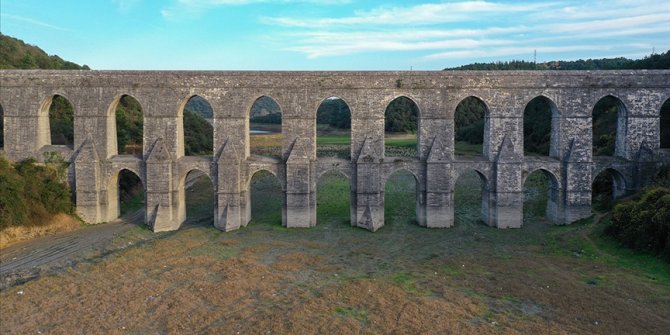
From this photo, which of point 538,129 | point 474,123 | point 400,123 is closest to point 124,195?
point 538,129

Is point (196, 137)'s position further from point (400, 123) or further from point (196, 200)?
point (400, 123)

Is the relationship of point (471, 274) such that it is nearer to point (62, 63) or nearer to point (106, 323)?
point (106, 323)

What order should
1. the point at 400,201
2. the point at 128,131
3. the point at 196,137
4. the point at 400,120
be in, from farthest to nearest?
the point at 400,120 < the point at 196,137 < the point at 128,131 < the point at 400,201

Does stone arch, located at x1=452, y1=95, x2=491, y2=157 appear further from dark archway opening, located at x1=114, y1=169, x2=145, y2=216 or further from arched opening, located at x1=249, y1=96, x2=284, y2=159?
dark archway opening, located at x1=114, y1=169, x2=145, y2=216

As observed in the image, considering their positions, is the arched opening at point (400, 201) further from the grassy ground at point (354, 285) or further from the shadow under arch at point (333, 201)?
the shadow under arch at point (333, 201)

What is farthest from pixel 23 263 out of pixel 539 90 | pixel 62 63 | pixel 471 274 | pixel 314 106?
pixel 62 63

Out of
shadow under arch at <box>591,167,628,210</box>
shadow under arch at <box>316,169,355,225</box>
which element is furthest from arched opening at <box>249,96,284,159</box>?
shadow under arch at <box>591,167,628,210</box>
